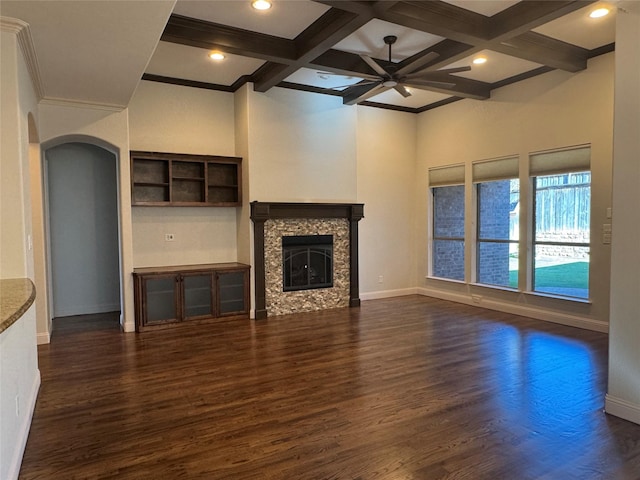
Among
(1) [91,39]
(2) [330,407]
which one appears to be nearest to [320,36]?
(1) [91,39]

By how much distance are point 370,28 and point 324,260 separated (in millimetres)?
3402

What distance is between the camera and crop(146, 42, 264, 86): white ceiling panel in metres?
5.07

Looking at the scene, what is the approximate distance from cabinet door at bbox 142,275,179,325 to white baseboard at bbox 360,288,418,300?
318 centimetres

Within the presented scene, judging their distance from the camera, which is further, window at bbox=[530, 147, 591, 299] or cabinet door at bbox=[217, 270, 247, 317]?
cabinet door at bbox=[217, 270, 247, 317]

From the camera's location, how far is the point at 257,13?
421cm

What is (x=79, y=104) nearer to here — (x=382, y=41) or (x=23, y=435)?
(x=382, y=41)

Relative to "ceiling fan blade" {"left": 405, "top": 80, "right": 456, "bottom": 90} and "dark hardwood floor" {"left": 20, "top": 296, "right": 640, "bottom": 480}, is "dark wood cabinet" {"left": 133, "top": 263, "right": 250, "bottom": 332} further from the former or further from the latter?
"ceiling fan blade" {"left": 405, "top": 80, "right": 456, "bottom": 90}

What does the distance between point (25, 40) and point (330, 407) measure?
3555 millimetres

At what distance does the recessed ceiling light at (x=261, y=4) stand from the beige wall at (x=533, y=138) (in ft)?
12.8

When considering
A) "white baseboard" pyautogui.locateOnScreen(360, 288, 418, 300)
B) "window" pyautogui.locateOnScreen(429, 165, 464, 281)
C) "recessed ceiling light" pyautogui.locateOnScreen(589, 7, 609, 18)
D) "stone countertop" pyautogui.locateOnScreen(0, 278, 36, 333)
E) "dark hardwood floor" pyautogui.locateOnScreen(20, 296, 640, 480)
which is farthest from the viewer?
"white baseboard" pyautogui.locateOnScreen(360, 288, 418, 300)

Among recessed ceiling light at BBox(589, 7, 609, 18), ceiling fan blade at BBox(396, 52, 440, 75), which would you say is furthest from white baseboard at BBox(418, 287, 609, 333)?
ceiling fan blade at BBox(396, 52, 440, 75)

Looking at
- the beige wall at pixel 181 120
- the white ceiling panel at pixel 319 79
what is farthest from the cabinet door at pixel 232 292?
the white ceiling panel at pixel 319 79

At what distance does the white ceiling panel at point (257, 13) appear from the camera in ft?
13.2

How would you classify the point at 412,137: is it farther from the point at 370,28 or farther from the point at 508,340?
the point at 508,340
